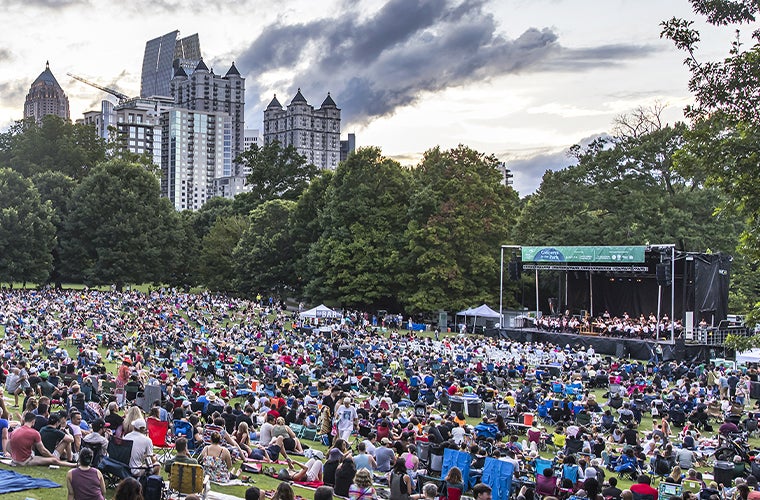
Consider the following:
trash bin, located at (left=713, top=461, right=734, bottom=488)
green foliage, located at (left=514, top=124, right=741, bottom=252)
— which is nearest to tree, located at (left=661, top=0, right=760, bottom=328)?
trash bin, located at (left=713, top=461, right=734, bottom=488)

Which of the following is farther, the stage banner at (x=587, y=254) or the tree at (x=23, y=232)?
the tree at (x=23, y=232)

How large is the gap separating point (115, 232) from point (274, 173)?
2580cm

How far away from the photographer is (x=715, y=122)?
1274 cm

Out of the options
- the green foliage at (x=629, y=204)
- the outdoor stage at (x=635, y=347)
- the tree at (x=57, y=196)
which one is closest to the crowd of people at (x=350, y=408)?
the outdoor stage at (x=635, y=347)

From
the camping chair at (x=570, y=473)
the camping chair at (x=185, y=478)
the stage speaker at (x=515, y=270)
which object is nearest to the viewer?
the camping chair at (x=185, y=478)

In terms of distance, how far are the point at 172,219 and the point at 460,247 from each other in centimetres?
2510

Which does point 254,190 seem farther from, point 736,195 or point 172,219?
point 736,195

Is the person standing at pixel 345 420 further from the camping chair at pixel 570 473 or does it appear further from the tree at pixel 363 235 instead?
the tree at pixel 363 235

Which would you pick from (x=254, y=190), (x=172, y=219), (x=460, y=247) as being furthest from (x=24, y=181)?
(x=460, y=247)

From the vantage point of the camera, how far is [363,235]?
48906 mm

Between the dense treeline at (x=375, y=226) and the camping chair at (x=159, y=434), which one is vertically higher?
the dense treeline at (x=375, y=226)

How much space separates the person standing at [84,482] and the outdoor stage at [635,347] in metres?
28.9

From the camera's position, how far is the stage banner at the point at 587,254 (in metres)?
35.5

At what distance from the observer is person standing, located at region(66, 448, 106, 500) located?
8.16 meters
